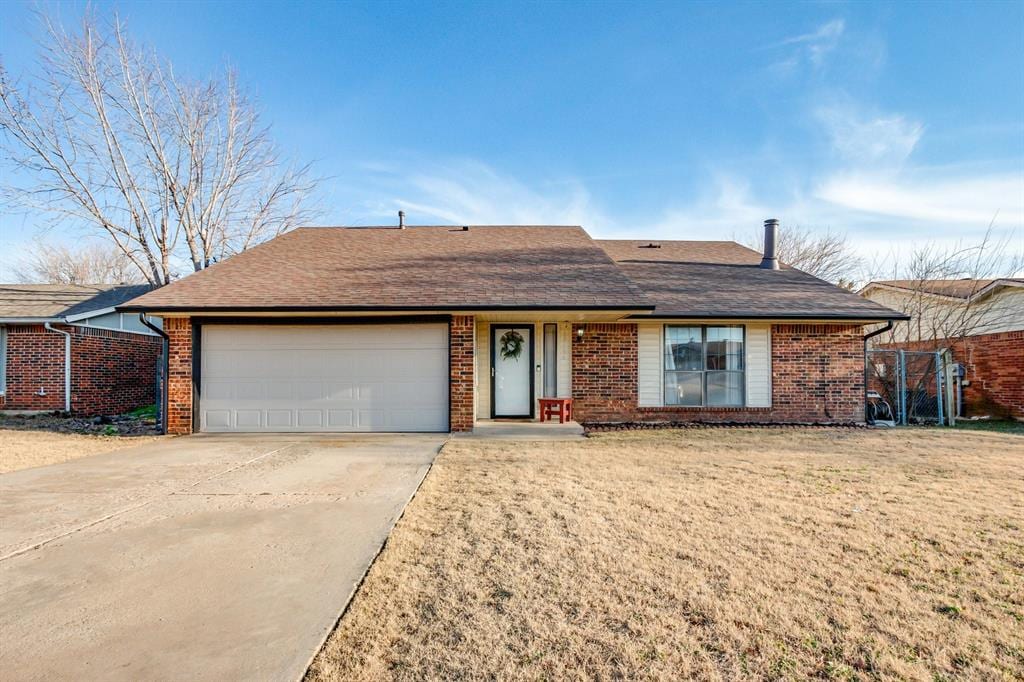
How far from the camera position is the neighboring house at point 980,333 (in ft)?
38.7

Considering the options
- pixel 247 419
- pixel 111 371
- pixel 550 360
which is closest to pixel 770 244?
pixel 550 360

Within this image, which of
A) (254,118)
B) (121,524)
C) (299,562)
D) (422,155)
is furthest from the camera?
(254,118)

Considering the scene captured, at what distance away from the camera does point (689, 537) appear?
149 inches

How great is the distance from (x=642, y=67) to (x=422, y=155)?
720 cm

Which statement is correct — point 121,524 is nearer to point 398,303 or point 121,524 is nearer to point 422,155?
point 398,303

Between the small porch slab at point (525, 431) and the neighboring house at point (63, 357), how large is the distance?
8.92m

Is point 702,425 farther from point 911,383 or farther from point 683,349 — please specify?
point 911,383

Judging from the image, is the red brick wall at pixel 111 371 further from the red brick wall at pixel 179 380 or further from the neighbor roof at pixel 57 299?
the red brick wall at pixel 179 380

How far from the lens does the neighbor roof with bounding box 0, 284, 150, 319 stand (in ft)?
39.7

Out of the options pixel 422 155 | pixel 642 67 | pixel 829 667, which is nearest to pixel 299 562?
pixel 829 667

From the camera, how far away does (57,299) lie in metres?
13.5

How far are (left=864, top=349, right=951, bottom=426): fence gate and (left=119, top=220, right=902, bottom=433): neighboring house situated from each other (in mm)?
2215

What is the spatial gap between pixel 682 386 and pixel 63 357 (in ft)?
47.8

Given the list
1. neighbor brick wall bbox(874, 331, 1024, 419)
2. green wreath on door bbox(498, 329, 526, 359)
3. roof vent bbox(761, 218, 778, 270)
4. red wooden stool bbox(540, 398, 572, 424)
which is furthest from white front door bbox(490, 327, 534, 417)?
neighbor brick wall bbox(874, 331, 1024, 419)
